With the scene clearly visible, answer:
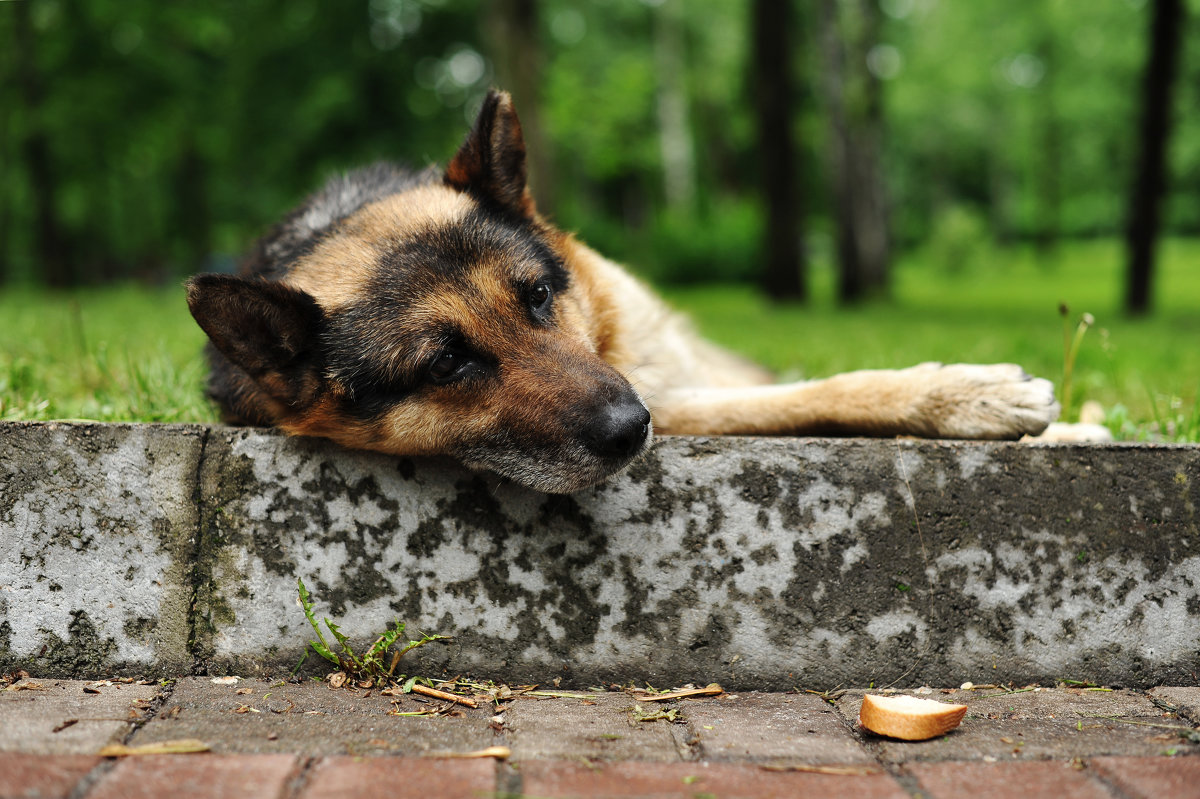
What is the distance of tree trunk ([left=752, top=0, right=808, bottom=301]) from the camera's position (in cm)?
1883

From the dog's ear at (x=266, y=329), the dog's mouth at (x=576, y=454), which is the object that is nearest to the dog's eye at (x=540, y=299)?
the dog's mouth at (x=576, y=454)

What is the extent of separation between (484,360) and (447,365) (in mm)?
125

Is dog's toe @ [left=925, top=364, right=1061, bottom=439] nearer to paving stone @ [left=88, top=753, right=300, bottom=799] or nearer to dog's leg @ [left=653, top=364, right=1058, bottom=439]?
dog's leg @ [left=653, top=364, right=1058, bottom=439]

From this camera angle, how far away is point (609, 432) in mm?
2572

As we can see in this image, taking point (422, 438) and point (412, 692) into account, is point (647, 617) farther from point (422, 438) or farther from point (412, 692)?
point (422, 438)

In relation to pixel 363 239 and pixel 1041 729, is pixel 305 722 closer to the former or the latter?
pixel 363 239

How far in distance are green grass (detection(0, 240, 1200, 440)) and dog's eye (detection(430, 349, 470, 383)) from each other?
1429mm

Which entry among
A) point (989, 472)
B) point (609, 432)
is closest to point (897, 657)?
point (989, 472)

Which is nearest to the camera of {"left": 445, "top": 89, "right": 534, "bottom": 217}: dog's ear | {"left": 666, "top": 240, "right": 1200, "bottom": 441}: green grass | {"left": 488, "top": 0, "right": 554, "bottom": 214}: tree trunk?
{"left": 445, "top": 89, "right": 534, "bottom": 217}: dog's ear

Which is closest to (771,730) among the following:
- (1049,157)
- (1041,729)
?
(1041,729)

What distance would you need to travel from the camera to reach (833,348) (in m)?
8.04

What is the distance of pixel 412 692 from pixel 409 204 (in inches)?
71.7

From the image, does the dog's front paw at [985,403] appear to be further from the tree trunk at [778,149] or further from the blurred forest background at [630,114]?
the tree trunk at [778,149]

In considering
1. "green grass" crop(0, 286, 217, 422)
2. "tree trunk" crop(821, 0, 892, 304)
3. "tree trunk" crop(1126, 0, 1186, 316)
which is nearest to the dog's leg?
"green grass" crop(0, 286, 217, 422)
